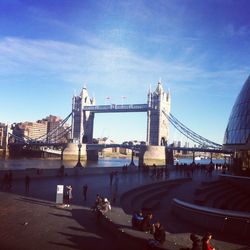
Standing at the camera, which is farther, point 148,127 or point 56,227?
point 148,127

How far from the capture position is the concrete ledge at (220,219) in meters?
12.1

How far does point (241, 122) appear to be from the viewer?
87.8ft

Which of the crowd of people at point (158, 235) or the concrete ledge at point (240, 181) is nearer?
the crowd of people at point (158, 235)

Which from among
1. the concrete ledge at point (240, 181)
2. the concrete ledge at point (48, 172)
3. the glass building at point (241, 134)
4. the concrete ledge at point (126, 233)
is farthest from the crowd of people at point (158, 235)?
the glass building at point (241, 134)

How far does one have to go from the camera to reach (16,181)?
Result: 2264cm

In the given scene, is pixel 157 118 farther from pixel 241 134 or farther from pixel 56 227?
pixel 56 227

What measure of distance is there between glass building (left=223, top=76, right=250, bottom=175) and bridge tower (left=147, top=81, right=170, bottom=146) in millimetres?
74226

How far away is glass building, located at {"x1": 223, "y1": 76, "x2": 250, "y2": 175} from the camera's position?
24.5 m

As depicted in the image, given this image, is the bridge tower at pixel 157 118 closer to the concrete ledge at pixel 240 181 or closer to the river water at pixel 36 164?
the river water at pixel 36 164

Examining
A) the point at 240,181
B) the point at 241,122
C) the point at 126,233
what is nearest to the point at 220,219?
the point at 126,233

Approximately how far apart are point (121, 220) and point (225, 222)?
11.1 feet

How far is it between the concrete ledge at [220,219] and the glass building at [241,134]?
1097 centimetres

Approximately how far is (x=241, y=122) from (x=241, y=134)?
103 cm

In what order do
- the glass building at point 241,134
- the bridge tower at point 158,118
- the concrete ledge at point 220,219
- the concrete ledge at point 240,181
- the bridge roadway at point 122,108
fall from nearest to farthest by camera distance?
the concrete ledge at point 220,219, the concrete ledge at point 240,181, the glass building at point 241,134, the bridge tower at point 158,118, the bridge roadway at point 122,108
